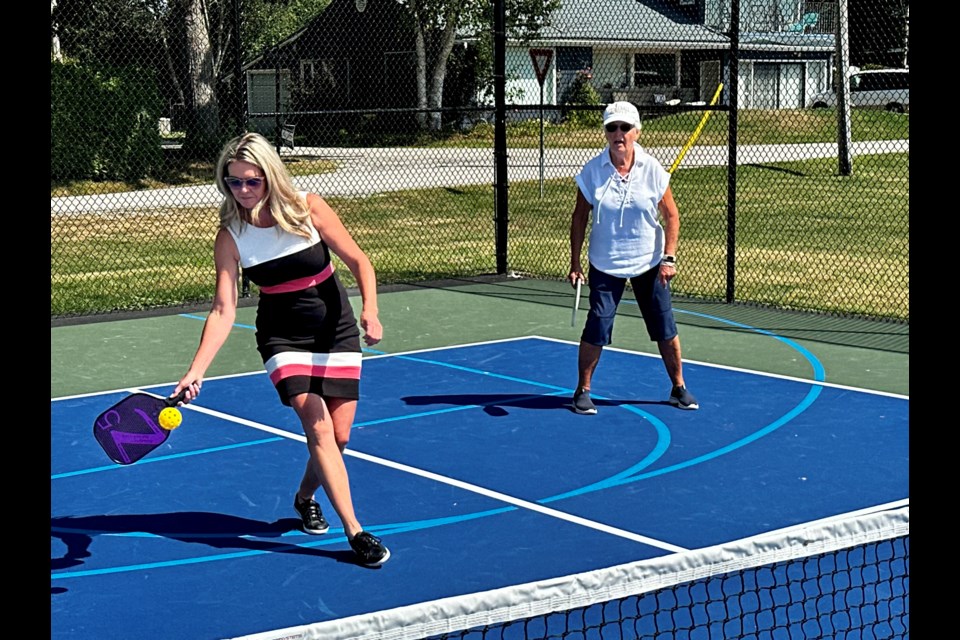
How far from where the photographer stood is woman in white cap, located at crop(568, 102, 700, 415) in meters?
9.67

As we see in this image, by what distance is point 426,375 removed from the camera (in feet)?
37.0

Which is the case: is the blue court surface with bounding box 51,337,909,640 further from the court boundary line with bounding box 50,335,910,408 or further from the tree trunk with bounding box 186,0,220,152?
the tree trunk with bounding box 186,0,220,152

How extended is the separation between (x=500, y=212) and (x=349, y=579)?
1020cm

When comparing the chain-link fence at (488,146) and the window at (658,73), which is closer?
the chain-link fence at (488,146)

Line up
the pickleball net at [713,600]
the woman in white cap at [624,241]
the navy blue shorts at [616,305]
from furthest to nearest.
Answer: the navy blue shorts at [616,305] → the woman in white cap at [624,241] → the pickleball net at [713,600]

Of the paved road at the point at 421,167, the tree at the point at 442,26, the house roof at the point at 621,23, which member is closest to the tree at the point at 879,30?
the house roof at the point at 621,23

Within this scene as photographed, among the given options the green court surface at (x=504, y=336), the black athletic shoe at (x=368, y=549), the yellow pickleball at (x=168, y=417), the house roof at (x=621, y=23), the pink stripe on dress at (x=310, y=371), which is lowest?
the black athletic shoe at (x=368, y=549)

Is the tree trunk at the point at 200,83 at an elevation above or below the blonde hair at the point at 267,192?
above

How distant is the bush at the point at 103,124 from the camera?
82.7ft

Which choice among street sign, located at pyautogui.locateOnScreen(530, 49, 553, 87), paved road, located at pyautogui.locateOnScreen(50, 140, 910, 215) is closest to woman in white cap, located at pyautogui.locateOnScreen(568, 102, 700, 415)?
street sign, located at pyautogui.locateOnScreen(530, 49, 553, 87)

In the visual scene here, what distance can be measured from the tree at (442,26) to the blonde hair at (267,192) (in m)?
24.7

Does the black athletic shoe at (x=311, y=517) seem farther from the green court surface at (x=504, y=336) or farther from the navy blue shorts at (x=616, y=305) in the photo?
the green court surface at (x=504, y=336)
